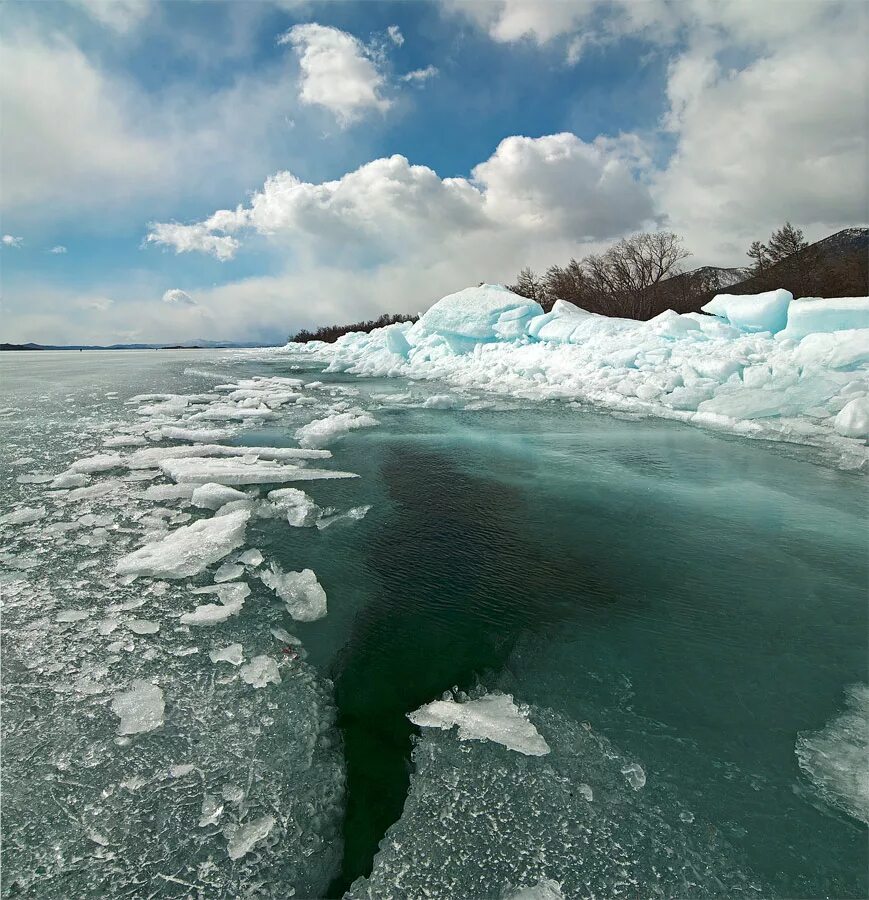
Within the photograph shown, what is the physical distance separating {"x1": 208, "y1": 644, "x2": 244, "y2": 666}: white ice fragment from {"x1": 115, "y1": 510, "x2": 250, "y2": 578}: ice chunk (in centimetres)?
68

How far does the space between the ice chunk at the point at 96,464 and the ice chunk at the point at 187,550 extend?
173 centimetres

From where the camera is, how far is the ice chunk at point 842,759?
1291 mm

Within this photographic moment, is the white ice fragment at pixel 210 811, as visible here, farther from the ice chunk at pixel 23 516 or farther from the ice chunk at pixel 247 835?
the ice chunk at pixel 23 516

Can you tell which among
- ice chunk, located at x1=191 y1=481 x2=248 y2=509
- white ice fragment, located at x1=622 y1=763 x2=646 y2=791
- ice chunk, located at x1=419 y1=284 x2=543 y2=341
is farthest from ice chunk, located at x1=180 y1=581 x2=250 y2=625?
ice chunk, located at x1=419 y1=284 x2=543 y2=341

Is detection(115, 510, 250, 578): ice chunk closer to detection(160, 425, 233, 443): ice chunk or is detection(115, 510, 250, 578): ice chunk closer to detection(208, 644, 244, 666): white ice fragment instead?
detection(208, 644, 244, 666): white ice fragment

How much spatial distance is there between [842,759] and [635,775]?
0.67 metres

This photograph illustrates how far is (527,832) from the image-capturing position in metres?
1.17

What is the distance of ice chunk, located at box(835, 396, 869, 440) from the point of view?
5.38 meters

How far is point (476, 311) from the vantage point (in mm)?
14906

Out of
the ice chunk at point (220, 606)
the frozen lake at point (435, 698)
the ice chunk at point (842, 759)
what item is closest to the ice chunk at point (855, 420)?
the frozen lake at point (435, 698)

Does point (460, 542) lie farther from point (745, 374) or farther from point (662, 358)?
point (662, 358)

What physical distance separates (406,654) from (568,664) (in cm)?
64

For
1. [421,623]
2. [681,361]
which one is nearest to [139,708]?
[421,623]

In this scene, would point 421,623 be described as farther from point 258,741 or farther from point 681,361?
point 681,361
